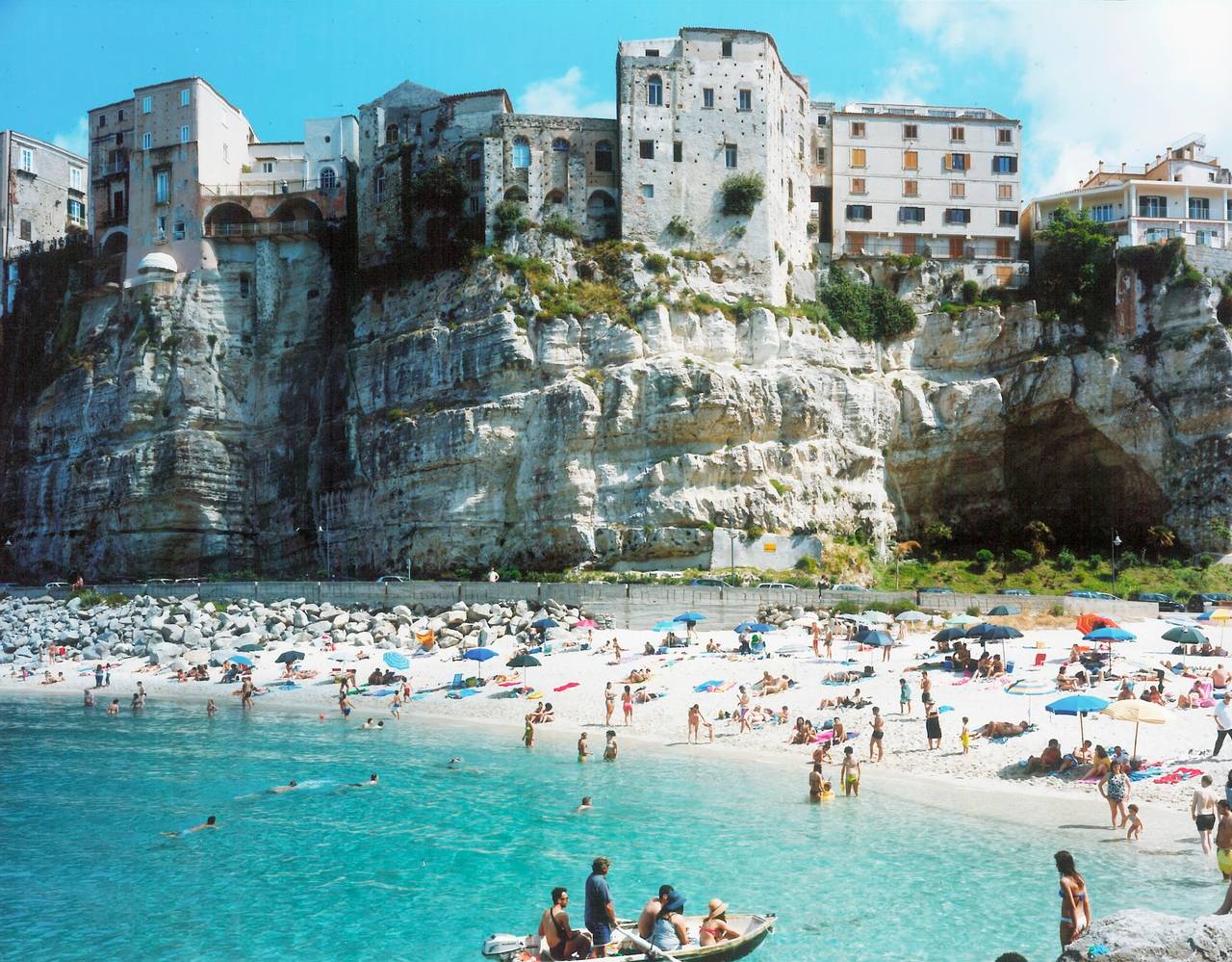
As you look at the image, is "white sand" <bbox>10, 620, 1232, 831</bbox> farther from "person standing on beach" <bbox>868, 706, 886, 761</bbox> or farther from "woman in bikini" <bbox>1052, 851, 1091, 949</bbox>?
"woman in bikini" <bbox>1052, 851, 1091, 949</bbox>

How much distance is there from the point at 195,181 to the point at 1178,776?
54891 millimetres

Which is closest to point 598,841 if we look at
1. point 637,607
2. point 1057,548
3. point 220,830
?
point 220,830

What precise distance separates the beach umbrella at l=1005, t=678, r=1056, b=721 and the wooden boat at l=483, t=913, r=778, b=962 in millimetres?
14270

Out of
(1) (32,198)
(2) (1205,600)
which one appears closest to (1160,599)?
(2) (1205,600)

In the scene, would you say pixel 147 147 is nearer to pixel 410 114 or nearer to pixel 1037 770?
pixel 410 114

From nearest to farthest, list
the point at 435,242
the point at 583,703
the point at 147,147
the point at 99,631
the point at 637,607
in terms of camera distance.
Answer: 1. the point at 583,703
2. the point at 637,607
3. the point at 99,631
4. the point at 435,242
5. the point at 147,147

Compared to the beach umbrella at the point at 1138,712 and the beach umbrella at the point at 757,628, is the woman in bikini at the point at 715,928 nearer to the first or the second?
the beach umbrella at the point at 1138,712

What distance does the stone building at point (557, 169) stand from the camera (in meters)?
55.0

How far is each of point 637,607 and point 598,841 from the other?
21.1 meters

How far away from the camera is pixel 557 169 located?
55.6 metres

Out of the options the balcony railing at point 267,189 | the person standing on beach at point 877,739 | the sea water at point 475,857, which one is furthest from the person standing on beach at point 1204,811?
the balcony railing at point 267,189

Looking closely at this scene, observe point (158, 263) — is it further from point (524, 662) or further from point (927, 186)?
point (927, 186)

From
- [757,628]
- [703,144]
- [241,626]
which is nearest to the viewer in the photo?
[757,628]

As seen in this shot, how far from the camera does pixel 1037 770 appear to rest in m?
23.4
